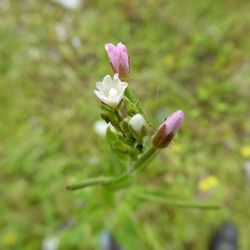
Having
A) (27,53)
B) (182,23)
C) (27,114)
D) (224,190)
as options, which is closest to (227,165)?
(224,190)

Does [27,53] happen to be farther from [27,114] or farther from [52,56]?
[27,114]

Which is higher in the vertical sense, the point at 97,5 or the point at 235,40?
the point at 97,5

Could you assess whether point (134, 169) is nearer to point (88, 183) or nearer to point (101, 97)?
point (88, 183)

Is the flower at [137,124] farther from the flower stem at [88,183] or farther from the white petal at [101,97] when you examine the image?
the flower stem at [88,183]

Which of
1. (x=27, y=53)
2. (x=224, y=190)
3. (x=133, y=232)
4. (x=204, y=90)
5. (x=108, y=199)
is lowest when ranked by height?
(x=224, y=190)

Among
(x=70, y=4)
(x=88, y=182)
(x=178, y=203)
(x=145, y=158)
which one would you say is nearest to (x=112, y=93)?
(x=145, y=158)

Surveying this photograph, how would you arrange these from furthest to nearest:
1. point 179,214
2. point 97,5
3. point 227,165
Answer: point 97,5
point 227,165
point 179,214

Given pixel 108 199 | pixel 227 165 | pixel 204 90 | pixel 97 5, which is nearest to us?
pixel 108 199

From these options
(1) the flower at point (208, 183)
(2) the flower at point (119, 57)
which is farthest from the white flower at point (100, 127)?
(2) the flower at point (119, 57)
